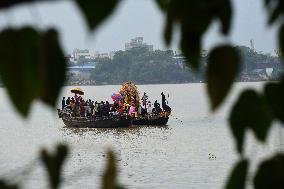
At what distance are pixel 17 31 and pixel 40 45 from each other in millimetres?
29

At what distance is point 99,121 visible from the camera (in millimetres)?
31828

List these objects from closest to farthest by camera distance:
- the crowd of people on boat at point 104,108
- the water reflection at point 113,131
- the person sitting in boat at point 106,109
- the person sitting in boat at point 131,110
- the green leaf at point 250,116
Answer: the green leaf at point 250,116 → the person sitting in boat at point 106,109 → the crowd of people on boat at point 104,108 → the person sitting in boat at point 131,110 → the water reflection at point 113,131

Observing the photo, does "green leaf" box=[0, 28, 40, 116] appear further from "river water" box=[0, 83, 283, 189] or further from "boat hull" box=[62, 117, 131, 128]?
"boat hull" box=[62, 117, 131, 128]

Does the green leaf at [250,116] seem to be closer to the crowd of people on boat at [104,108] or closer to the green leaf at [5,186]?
the green leaf at [5,186]

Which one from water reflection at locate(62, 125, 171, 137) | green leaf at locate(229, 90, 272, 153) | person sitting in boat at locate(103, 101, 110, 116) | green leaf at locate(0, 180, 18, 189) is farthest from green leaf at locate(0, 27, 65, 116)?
water reflection at locate(62, 125, 171, 137)

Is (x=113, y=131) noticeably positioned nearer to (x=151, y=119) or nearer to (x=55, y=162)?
(x=151, y=119)

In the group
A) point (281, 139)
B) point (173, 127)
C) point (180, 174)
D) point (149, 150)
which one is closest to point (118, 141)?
point (149, 150)

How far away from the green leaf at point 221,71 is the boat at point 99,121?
3073 cm

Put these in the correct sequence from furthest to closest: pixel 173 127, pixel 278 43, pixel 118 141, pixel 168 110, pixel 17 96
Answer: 1. pixel 173 127
2. pixel 168 110
3. pixel 118 141
4. pixel 278 43
5. pixel 17 96

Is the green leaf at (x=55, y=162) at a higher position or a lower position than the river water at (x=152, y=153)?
higher

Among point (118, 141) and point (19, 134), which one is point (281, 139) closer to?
point (118, 141)

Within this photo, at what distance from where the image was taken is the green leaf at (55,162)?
0.71 m

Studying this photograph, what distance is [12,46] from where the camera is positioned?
66 cm

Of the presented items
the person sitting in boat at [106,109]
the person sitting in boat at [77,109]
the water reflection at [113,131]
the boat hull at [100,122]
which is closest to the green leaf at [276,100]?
the person sitting in boat at [106,109]
